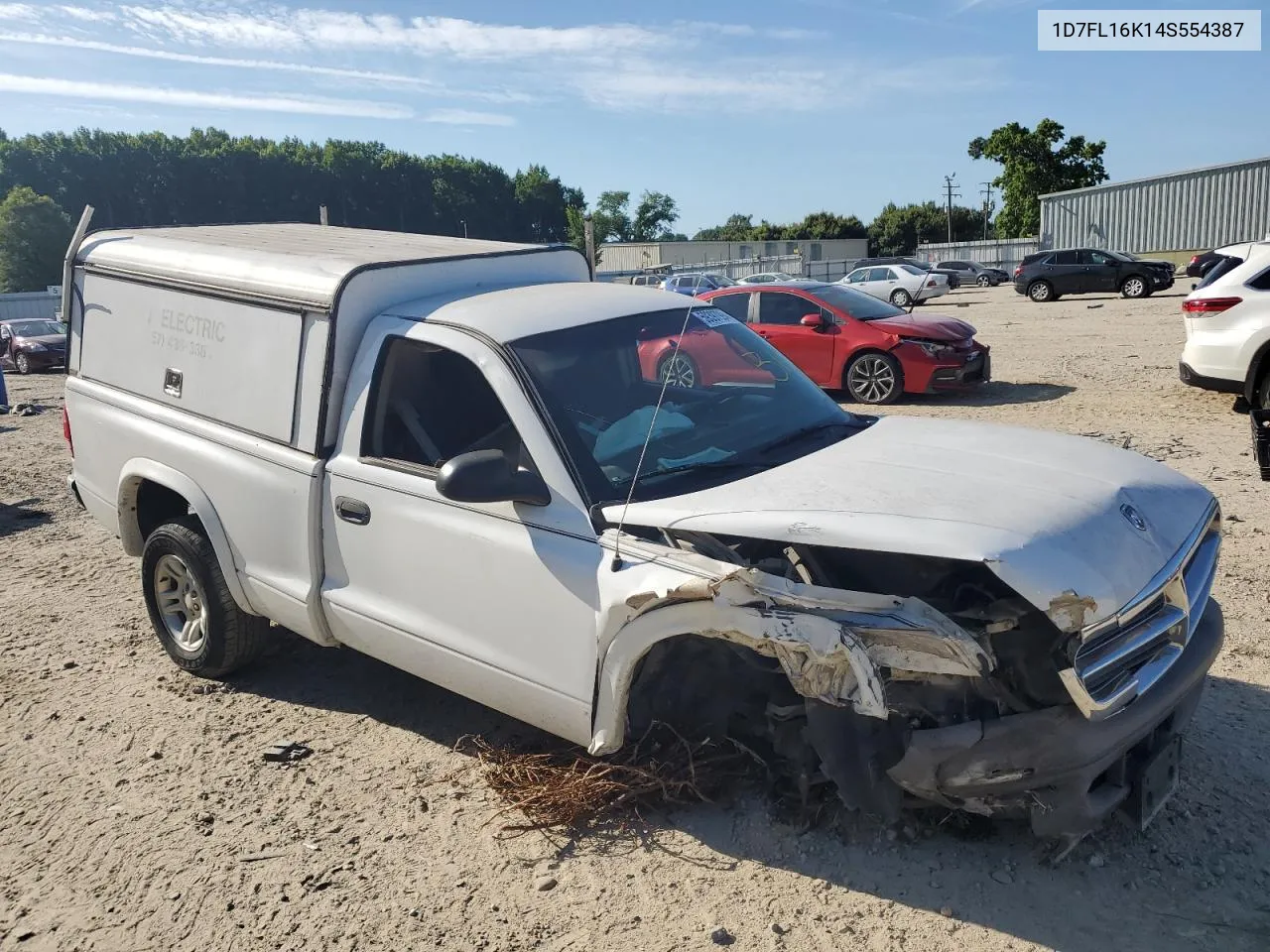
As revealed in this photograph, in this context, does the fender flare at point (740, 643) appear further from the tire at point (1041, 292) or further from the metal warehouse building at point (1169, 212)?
the metal warehouse building at point (1169, 212)

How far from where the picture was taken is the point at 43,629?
5.71m

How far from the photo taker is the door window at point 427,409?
12.5 ft

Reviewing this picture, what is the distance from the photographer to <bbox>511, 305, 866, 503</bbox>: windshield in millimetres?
3453

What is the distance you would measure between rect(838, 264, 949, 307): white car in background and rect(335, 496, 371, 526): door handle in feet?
90.3

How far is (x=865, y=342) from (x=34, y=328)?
896 inches

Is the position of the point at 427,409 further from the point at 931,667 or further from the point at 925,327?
the point at 925,327

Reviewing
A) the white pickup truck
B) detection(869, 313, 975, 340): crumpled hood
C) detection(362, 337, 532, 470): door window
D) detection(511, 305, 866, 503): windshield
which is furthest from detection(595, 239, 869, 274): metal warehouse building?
detection(362, 337, 532, 470): door window

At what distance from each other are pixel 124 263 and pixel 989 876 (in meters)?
4.90

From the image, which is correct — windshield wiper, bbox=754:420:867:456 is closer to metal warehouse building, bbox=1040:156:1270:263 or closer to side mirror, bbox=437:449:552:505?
side mirror, bbox=437:449:552:505

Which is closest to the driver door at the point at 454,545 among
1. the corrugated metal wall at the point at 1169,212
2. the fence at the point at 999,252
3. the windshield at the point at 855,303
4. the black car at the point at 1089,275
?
the windshield at the point at 855,303

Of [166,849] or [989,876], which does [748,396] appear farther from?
[166,849]

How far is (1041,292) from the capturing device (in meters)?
29.2

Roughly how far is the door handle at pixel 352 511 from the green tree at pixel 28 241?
72.3 m

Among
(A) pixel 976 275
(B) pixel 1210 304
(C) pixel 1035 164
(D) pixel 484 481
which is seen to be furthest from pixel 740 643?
(C) pixel 1035 164
